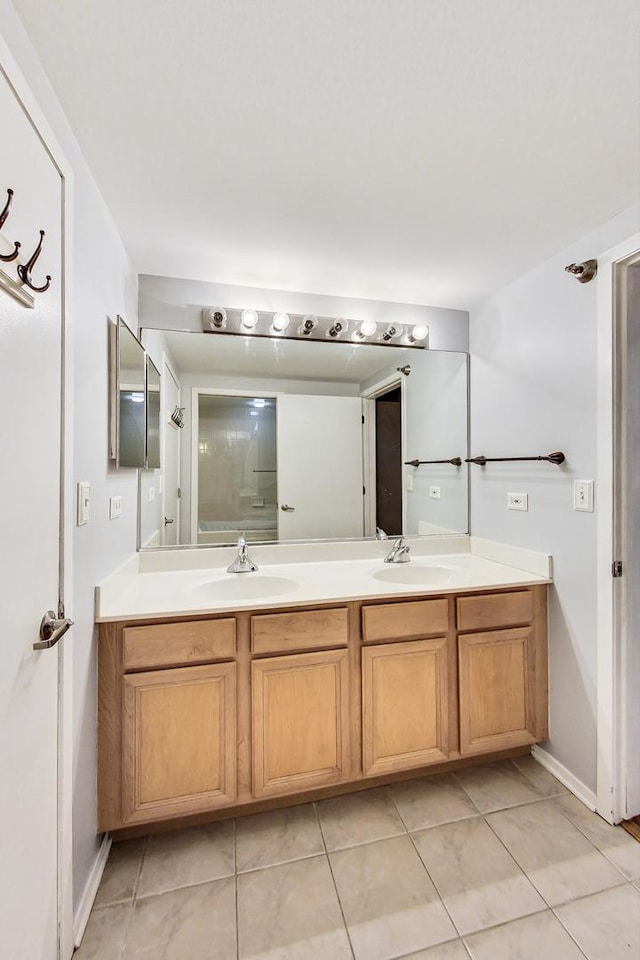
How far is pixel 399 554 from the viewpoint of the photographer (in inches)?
83.5

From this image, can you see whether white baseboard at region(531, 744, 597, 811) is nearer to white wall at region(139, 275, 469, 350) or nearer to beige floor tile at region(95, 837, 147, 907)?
beige floor tile at region(95, 837, 147, 907)

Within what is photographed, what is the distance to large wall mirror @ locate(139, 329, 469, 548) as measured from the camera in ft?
6.63

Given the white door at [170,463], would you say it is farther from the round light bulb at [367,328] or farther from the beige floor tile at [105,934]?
the beige floor tile at [105,934]

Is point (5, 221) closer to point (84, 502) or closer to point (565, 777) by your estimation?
point (84, 502)

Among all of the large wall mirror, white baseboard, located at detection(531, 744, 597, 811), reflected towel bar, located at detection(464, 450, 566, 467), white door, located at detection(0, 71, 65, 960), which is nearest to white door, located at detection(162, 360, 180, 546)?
the large wall mirror

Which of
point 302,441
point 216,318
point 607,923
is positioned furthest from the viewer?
point 302,441

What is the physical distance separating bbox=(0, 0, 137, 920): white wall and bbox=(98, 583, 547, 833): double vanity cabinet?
0.11m

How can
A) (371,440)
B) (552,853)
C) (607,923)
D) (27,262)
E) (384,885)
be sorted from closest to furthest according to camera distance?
(27,262) → (607,923) → (384,885) → (552,853) → (371,440)

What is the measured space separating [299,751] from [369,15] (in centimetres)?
206

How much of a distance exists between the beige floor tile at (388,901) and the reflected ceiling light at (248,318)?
215 centimetres

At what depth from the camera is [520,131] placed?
1.13 meters

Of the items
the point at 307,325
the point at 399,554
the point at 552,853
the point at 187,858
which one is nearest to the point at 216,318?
the point at 307,325

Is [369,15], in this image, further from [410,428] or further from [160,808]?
[160,808]

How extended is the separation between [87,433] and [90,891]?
1.37 m
